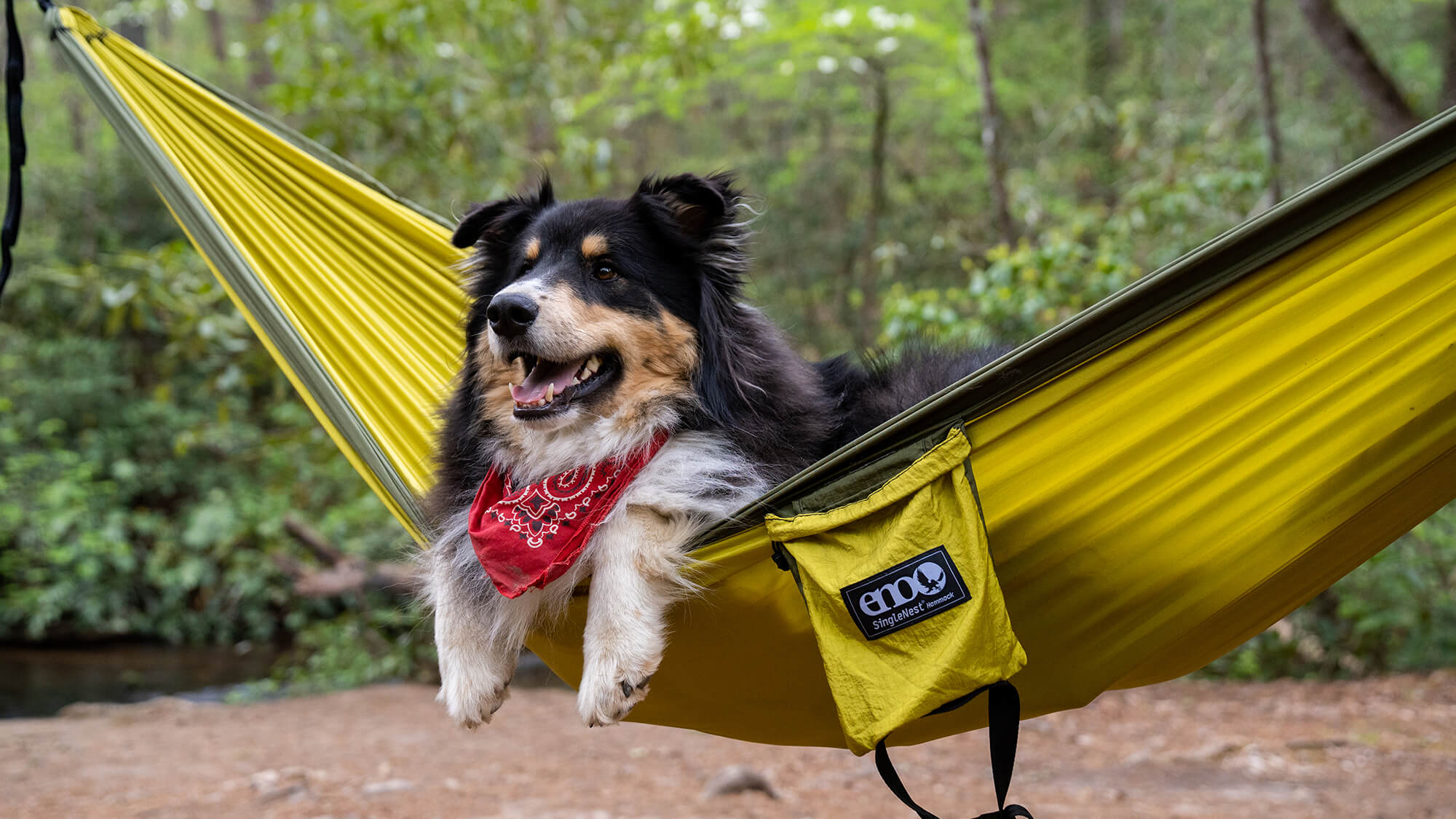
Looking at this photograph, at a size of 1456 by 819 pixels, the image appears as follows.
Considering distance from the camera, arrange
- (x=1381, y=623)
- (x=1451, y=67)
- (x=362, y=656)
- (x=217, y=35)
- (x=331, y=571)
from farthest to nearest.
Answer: (x=217, y=35), (x=331, y=571), (x=362, y=656), (x=1381, y=623), (x=1451, y=67)

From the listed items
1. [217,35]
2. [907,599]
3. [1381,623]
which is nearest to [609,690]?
[907,599]

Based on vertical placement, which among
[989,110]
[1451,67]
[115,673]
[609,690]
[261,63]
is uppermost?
[1451,67]

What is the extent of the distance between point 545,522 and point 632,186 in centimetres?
1182

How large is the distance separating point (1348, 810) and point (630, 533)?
3.00m

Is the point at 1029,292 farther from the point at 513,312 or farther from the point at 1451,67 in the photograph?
the point at 513,312

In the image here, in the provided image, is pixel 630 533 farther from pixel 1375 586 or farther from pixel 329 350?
pixel 1375 586

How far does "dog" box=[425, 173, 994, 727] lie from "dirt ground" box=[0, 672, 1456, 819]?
202cm

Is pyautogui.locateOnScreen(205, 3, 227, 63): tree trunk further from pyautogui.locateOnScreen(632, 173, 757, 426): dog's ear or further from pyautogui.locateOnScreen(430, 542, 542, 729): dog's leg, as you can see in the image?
pyautogui.locateOnScreen(430, 542, 542, 729): dog's leg

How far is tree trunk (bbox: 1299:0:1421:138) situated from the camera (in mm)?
4609

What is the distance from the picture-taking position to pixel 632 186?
13.2m

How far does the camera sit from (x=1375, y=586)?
540 cm

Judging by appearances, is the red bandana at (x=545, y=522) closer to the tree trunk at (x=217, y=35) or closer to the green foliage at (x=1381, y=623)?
the green foliage at (x=1381, y=623)

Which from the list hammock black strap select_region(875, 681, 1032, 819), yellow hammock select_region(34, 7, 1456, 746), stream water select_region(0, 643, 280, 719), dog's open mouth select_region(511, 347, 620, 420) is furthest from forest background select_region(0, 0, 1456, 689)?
hammock black strap select_region(875, 681, 1032, 819)

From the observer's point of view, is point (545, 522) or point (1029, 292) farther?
point (1029, 292)
